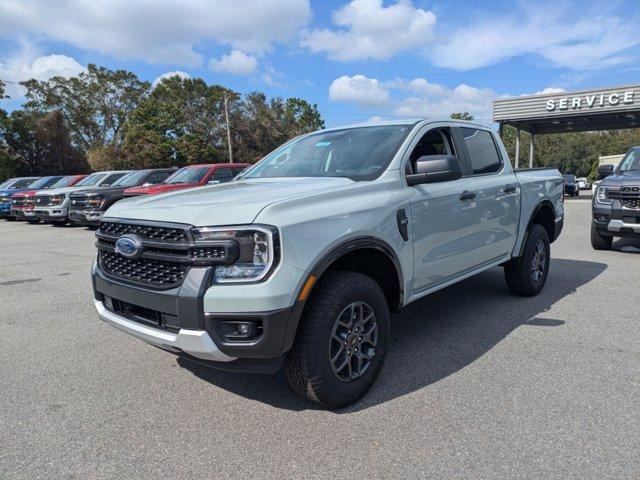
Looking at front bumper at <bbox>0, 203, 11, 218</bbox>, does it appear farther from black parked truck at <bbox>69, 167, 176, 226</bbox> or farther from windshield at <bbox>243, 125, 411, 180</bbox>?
windshield at <bbox>243, 125, 411, 180</bbox>

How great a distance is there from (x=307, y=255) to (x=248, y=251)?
33 centimetres

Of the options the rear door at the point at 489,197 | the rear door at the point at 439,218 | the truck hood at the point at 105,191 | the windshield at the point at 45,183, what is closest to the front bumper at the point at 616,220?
the rear door at the point at 489,197

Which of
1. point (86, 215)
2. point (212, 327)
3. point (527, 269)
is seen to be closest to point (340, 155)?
point (212, 327)

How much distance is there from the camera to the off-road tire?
17.6ft

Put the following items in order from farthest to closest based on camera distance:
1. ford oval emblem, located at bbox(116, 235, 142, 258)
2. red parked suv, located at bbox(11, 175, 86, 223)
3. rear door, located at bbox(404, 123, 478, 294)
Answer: red parked suv, located at bbox(11, 175, 86, 223), rear door, located at bbox(404, 123, 478, 294), ford oval emblem, located at bbox(116, 235, 142, 258)

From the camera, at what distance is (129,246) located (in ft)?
9.72

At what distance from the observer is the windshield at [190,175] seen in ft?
41.3

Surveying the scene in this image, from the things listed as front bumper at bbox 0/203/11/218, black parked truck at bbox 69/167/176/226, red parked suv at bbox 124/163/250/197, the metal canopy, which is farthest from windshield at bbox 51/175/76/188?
the metal canopy

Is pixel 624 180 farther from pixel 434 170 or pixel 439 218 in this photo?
pixel 434 170

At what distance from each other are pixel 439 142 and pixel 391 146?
75cm

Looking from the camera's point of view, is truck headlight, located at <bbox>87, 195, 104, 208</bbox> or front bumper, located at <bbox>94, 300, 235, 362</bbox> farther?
truck headlight, located at <bbox>87, 195, 104, 208</bbox>

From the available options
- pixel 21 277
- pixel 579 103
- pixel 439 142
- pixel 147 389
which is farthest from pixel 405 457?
pixel 579 103

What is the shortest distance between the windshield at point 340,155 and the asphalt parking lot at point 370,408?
1.53 meters

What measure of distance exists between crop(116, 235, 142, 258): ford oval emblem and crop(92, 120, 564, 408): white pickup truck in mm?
10
